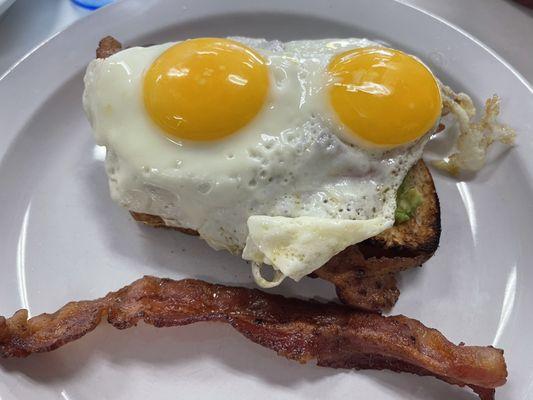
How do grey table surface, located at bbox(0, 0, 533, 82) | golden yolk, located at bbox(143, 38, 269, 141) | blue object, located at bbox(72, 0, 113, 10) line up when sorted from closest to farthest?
1. golden yolk, located at bbox(143, 38, 269, 141)
2. grey table surface, located at bbox(0, 0, 533, 82)
3. blue object, located at bbox(72, 0, 113, 10)

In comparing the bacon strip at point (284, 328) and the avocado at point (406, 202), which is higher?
the avocado at point (406, 202)

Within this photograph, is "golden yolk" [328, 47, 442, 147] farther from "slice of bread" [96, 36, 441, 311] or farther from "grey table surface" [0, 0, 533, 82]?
"grey table surface" [0, 0, 533, 82]

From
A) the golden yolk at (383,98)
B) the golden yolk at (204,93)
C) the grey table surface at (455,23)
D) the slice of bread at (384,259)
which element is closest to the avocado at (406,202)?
the slice of bread at (384,259)

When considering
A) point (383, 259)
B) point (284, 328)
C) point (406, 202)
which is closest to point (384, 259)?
point (383, 259)

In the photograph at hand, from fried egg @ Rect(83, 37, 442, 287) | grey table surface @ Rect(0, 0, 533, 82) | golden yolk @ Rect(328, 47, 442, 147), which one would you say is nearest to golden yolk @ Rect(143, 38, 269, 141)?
fried egg @ Rect(83, 37, 442, 287)

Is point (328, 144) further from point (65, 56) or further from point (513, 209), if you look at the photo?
point (65, 56)

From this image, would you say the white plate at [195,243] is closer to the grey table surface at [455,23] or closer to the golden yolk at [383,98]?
the grey table surface at [455,23]
